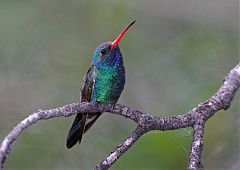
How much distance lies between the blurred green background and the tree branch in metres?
0.45

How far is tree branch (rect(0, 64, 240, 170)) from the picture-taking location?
193cm

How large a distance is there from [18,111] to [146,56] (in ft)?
4.07

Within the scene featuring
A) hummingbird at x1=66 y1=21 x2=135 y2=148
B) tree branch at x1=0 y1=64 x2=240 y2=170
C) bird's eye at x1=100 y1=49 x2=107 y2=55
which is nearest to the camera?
tree branch at x1=0 y1=64 x2=240 y2=170

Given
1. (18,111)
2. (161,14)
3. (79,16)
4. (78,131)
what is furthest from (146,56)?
(78,131)

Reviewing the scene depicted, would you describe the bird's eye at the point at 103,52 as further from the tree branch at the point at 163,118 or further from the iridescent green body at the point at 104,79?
the tree branch at the point at 163,118

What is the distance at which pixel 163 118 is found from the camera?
2.20 meters

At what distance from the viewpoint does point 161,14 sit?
4.55 m

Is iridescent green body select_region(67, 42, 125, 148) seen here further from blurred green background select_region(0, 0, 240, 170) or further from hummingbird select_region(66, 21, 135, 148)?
blurred green background select_region(0, 0, 240, 170)

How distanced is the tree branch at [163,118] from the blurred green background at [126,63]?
447 millimetres

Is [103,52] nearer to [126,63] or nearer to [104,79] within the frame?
[104,79]

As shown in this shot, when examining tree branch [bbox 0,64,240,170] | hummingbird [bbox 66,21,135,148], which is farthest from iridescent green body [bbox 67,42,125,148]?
tree branch [bbox 0,64,240,170]

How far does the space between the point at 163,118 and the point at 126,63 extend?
2609mm

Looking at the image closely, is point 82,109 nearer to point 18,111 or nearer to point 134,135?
point 134,135

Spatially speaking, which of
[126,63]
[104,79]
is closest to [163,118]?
[104,79]
